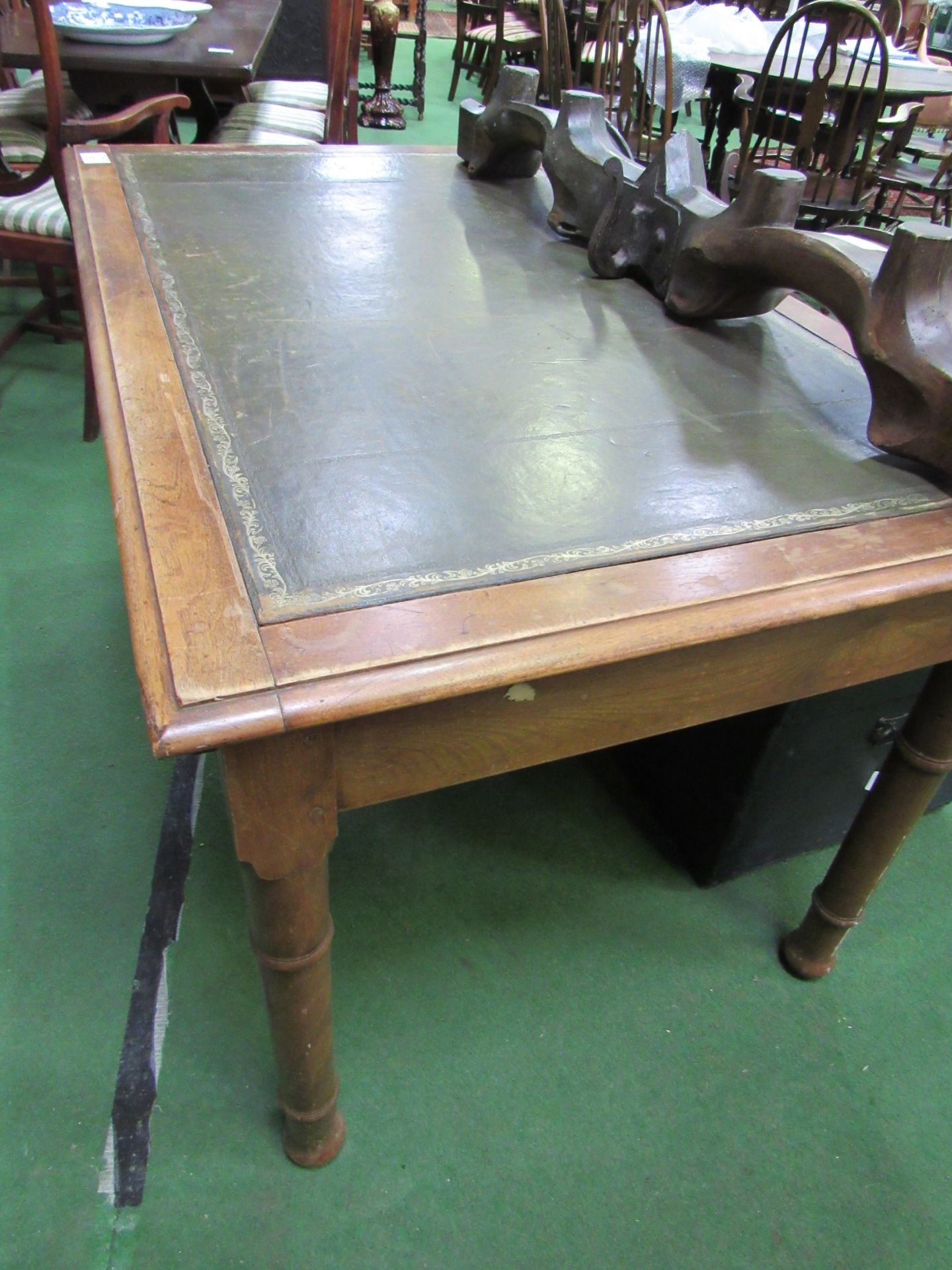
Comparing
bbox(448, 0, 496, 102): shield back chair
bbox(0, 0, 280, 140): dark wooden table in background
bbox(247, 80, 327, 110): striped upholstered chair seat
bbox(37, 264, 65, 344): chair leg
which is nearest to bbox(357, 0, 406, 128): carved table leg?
bbox(448, 0, 496, 102): shield back chair

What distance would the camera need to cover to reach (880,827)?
41.8 inches

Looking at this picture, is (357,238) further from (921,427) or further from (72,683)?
(72,683)

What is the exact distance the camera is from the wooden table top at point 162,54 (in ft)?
6.66

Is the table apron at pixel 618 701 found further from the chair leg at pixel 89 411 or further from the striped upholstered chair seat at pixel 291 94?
the striped upholstered chair seat at pixel 291 94

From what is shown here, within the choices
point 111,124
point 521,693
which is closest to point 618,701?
point 521,693

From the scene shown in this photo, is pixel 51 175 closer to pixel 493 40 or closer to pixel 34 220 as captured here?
pixel 34 220

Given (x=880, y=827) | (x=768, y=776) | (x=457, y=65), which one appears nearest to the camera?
(x=880, y=827)

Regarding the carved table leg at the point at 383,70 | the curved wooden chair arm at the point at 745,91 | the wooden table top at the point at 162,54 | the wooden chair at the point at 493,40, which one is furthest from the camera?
the wooden chair at the point at 493,40

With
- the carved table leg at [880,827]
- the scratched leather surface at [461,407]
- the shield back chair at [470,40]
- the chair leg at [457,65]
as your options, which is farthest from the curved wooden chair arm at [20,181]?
the chair leg at [457,65]

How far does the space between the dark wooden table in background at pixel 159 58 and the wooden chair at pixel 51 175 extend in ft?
0.42

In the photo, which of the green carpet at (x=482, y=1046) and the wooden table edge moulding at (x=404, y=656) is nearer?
the wooden table edge moulding at (x=404, y=656)

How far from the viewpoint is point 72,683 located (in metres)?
1.54

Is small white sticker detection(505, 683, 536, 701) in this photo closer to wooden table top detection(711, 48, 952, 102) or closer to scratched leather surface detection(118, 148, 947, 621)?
scratched leather surface detection(118, 148, 947, 621)

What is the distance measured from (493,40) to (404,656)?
18.3ft
